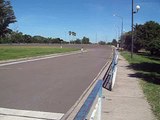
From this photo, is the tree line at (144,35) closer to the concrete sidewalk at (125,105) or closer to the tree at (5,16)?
the tree at (5,16)

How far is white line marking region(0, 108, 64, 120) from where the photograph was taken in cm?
791

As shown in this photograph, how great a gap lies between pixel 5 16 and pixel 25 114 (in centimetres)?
9208

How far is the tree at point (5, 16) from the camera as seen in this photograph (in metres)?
94.3

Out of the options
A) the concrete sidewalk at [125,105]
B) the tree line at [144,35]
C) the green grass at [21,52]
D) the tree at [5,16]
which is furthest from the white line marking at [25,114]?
the tree at [5,16]

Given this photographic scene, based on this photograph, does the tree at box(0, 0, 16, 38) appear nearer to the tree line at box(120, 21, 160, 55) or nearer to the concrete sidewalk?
the tree line at box(120, 21, 160, 55)

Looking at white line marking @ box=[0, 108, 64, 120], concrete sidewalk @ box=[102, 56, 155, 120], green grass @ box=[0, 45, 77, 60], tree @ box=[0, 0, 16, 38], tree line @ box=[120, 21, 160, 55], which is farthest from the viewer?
tree @ box=[0, 0, 16, 38]

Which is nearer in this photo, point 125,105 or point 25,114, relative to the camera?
point 25,114

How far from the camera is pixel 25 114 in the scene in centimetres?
820

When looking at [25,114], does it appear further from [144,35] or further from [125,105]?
[144,35]

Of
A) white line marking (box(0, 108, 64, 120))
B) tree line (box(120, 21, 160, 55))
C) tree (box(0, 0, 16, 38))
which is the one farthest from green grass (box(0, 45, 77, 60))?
tree (box(0, 0, 16, 38))

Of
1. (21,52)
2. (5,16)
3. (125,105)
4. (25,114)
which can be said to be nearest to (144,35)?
(21,52)

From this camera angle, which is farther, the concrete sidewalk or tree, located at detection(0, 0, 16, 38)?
tree, located at detection(0, 0, 16, 38)

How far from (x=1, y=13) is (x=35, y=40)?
55892 millimetres

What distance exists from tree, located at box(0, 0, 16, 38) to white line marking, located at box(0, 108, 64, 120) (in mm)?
87530
